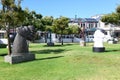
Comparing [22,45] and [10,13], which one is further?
[10,13]

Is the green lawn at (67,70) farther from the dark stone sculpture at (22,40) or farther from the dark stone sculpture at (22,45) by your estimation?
the dark stone sculpture at (22,40)

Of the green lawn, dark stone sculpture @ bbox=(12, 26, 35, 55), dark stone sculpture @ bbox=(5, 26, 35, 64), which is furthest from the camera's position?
dark stone sculpture @ bbox=(12, 26, 35, 55)

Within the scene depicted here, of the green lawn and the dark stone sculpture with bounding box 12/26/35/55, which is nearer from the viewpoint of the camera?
the green lawn

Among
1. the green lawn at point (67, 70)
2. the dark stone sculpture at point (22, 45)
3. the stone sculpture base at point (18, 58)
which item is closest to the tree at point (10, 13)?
the dark stone sculpture at point (22, 45)

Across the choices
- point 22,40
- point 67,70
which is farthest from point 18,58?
point 67,70

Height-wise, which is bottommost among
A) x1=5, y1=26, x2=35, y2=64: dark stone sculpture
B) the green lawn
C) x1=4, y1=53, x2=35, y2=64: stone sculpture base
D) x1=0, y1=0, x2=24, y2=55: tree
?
the green lawn

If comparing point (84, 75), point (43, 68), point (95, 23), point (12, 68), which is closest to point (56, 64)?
point (43, 68)

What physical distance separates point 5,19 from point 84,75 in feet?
39.9

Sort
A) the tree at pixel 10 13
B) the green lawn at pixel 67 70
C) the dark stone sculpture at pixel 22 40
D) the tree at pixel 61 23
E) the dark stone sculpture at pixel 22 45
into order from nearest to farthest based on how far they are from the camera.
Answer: the green lawn at pixel 67 70, the dark stone sculpture at pixel 22 45, the dark stone sculpture at pixel 22 40, the tree at pixel 10 13, the tree at pixel 61 23

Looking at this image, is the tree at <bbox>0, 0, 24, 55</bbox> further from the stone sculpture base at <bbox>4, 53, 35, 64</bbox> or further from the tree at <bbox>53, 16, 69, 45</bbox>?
the tree at <bbox>53, 16, 69, 45</bbox>

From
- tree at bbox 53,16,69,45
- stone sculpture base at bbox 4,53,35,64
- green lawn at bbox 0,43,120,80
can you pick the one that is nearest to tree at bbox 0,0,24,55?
stone sculpture base at bbox 4,53,35,64

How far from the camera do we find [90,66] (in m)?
14.3

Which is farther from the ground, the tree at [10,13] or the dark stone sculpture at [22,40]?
the tree at [10,13]

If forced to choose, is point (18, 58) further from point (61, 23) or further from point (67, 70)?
point (61, 23)
